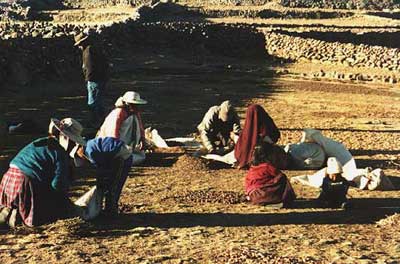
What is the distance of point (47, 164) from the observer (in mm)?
6551

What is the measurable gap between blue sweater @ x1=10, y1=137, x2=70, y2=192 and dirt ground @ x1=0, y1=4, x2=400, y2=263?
0.54 meters

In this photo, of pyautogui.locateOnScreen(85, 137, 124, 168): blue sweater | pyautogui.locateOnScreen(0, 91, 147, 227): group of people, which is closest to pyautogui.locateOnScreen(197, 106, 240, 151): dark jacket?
pyautogui.locateOnScreen(0, 91, 147, 227): group of people

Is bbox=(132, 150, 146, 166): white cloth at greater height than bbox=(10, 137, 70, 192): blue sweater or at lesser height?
lesser

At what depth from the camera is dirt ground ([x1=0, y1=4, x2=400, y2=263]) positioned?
6.24 metres

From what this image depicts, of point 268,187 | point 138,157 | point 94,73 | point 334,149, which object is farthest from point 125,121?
point 94,73

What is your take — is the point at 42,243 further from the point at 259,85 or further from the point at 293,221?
the point at 259,85

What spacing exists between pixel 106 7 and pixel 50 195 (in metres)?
48.5

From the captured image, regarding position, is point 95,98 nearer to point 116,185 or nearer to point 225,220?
point 116,185

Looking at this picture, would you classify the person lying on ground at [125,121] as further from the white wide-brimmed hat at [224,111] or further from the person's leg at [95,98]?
the person's leg at [95,98]

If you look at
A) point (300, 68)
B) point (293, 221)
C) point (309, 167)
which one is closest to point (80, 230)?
point (293, 221)

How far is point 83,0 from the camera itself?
195 feet

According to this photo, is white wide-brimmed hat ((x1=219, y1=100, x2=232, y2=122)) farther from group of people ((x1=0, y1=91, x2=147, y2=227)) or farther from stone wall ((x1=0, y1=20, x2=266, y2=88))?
stone wall ((x1=0, y1=20, x2=266, y2=88))

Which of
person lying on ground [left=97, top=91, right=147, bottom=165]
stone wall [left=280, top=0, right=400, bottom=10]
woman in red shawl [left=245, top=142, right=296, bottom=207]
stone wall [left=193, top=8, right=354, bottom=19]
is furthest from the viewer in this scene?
stone wall [left=280, top=0, right=400, bottom=10]

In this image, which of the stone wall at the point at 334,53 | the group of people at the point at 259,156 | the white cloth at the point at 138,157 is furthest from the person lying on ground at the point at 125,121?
the stone wall at the point at 334,53
